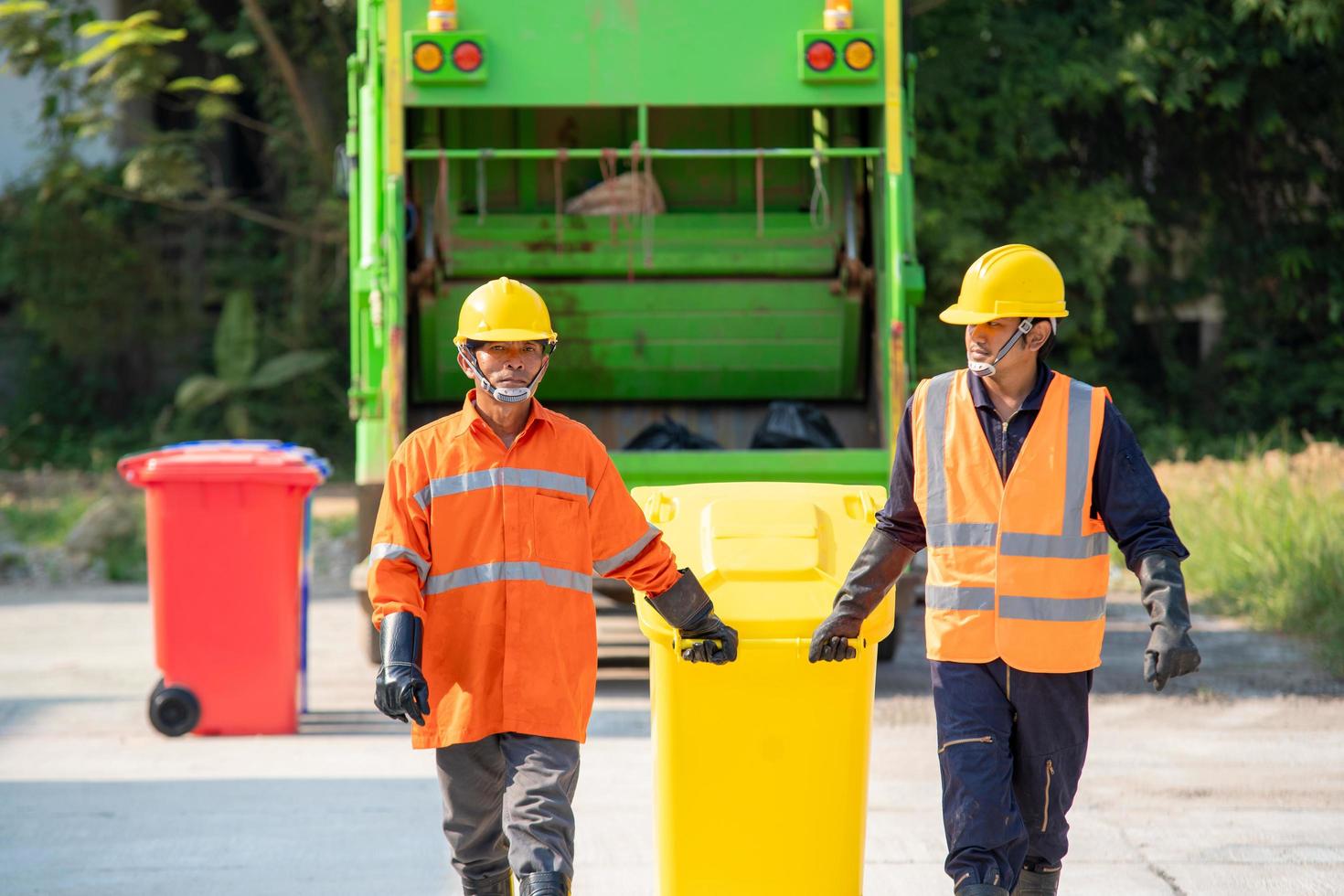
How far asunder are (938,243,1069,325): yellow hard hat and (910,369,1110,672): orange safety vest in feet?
0.49

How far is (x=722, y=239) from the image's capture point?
291 inches

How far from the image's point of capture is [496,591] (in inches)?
128

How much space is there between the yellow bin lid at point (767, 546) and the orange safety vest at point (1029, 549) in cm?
25

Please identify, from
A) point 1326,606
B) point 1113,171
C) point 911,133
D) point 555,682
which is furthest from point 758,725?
point 1113,171

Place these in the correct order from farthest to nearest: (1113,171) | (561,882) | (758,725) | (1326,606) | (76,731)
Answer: (1113,171)
(1326,606)
(76,731)
(758,725)
(561,882)

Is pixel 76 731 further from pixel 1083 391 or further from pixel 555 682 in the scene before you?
pixel 1083 391

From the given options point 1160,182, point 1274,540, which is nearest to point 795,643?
point 1274,540

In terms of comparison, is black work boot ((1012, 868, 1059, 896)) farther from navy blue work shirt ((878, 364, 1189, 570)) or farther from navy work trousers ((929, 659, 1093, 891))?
navy blue work shirt ((878, 364, 1189, 570))

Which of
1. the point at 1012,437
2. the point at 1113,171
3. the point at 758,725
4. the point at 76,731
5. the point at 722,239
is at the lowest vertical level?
the point at 76,731

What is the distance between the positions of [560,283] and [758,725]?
4172mm

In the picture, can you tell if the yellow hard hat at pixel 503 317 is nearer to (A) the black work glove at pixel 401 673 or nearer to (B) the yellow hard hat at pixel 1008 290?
(A) the black work glove at pixel 401 673

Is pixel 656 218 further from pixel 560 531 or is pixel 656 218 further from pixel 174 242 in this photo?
pixel 174 242

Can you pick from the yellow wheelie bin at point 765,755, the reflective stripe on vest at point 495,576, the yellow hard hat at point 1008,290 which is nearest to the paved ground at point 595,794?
the yellow wheelie bin at point 765,755

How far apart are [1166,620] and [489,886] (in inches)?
50.6
